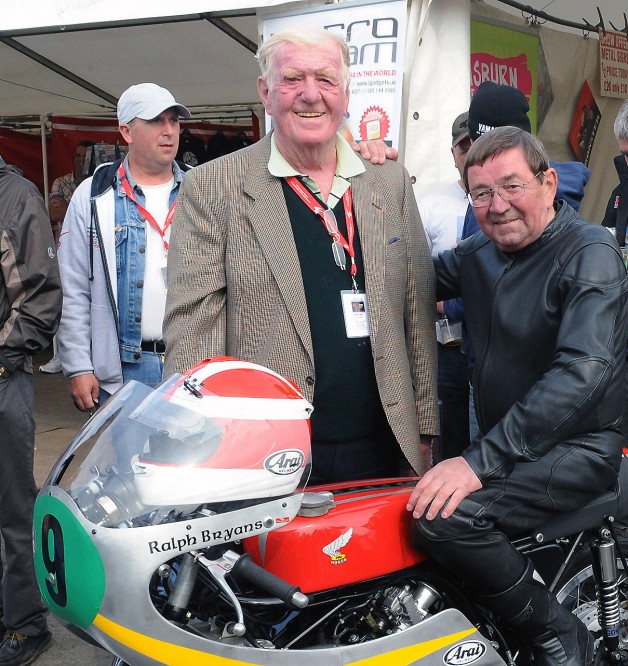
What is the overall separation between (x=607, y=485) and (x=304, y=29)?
1.57 meters

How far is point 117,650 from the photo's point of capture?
1862mm

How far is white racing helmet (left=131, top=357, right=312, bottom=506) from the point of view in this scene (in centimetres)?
188

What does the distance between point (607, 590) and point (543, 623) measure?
0.23 m

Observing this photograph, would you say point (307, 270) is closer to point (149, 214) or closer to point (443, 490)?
point (443, 490)

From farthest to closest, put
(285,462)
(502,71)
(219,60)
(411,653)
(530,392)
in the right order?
(219,60) → (502,71) → (530,392) → (411,653) → (285,462)

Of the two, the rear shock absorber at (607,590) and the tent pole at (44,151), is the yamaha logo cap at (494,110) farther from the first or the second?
the tent pole at (44,151)

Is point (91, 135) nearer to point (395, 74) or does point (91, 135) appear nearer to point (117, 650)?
point (395, 74)

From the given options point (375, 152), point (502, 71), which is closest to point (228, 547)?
point (375, 152)

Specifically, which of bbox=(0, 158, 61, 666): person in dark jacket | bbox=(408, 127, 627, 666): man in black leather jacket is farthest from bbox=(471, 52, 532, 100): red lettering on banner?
bbox=(0, 158, 61, 666): person in dark jacket

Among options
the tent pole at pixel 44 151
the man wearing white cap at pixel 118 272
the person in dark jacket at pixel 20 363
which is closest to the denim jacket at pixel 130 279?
the man wearing white cap at pixel 118 272

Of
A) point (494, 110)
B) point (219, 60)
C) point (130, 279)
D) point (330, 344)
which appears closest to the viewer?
point (330, 344)

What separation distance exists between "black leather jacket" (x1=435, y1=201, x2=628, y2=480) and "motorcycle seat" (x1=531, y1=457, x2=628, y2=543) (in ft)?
0.55

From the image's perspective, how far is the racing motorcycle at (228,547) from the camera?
6.06ft

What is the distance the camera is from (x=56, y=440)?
262 inches
